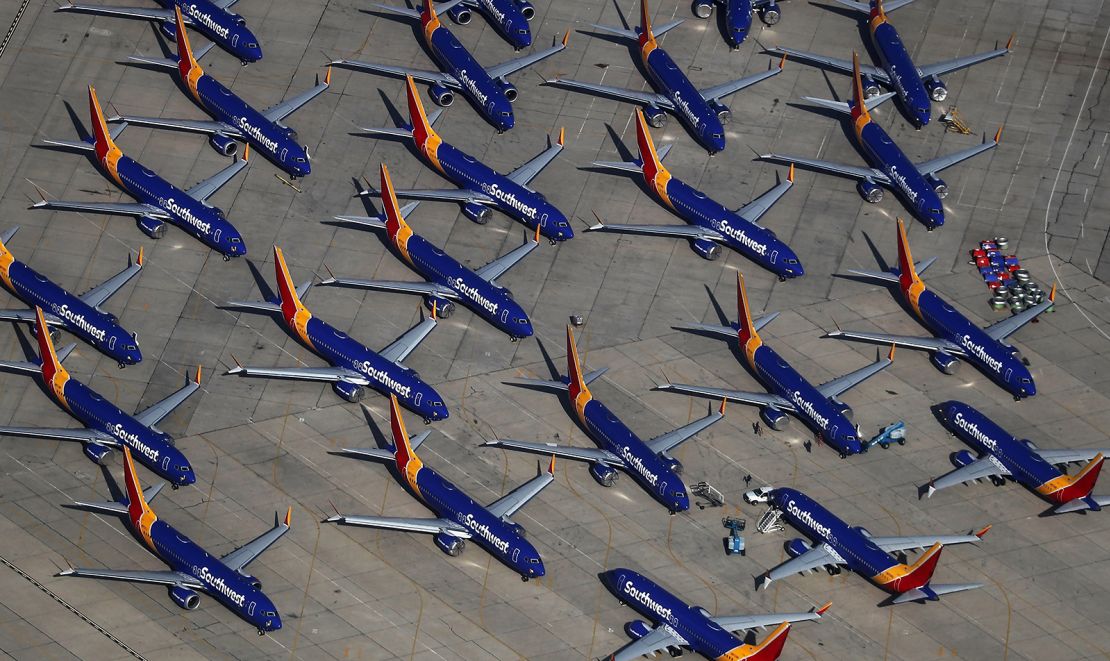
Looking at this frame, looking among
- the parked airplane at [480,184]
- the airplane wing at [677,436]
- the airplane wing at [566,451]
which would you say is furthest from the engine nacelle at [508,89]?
the airplane wing at [677,436]

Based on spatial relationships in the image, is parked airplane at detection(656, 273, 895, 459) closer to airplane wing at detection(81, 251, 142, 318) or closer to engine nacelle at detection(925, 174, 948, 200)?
engine nacelle at detection(925, 174, 948, 200)

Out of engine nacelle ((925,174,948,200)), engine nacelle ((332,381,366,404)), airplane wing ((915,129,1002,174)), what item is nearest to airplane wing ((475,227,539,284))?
engine nacelle ((332,381,366,404))

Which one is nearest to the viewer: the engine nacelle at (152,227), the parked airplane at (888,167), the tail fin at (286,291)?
the tail fin at (286,291)

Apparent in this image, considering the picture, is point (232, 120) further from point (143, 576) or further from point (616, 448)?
point (616, 448)

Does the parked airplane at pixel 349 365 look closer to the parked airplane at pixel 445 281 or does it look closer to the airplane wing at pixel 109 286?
the parked airplane at pixel 445 281

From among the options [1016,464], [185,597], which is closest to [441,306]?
[185,597]
